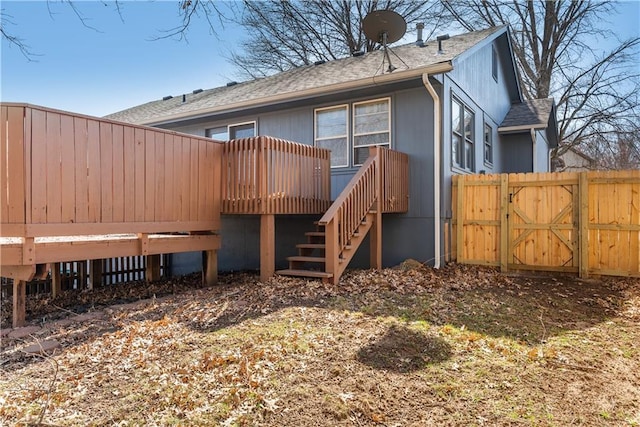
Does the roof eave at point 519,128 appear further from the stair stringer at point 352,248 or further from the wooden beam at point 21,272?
the wooden beam at point 21,272

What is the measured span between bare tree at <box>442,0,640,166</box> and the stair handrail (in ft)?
50.4

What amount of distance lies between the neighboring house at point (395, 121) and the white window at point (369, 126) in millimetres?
22

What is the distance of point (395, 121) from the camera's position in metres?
8.52

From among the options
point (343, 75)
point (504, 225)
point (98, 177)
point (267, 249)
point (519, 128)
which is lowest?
point (267, 249)

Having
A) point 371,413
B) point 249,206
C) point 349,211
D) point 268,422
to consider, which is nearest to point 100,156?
point 249,206

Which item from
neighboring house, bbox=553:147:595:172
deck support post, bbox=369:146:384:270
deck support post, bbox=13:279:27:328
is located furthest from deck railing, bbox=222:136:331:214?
neighboring house, bbox=553:147:595:172

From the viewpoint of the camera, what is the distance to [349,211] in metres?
6.67

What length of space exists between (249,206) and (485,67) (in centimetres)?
803

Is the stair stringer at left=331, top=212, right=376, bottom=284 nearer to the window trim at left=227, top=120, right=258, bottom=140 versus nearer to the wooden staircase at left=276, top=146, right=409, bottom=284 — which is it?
the wooden staircase at left=276, top=146, right=409, bottom=284

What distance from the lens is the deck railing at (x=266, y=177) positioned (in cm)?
678

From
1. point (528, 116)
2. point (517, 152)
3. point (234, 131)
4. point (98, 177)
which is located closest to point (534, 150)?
point (517, 152)

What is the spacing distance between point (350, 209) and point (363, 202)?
45cm

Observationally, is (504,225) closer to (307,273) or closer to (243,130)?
(307,273)

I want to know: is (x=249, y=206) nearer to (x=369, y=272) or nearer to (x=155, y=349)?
(x=369, y=272)
